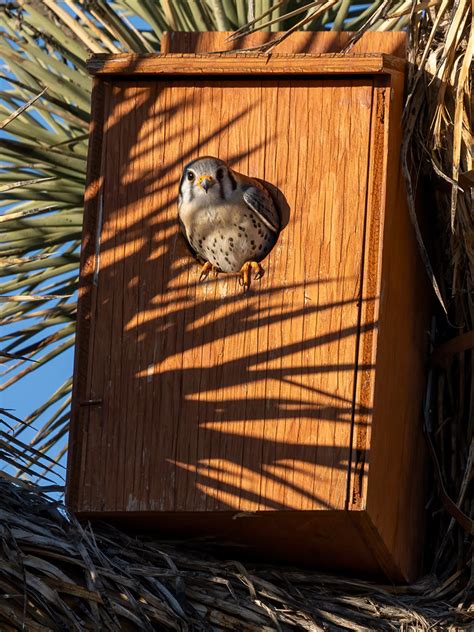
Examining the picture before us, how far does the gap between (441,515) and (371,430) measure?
87cm

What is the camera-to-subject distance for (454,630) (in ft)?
15.5

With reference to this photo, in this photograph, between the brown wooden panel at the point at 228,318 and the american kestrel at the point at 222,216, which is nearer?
the brown wooden panel at the point at 228,318

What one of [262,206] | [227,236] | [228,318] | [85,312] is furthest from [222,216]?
[85,312]

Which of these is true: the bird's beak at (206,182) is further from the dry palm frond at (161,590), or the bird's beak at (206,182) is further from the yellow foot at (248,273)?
the dry palm frond at (161,590)

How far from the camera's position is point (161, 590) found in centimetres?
434

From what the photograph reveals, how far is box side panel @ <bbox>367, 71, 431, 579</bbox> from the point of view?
4.62 m

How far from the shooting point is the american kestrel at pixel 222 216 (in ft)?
15.5

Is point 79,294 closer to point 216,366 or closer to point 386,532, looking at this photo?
A: point 216,366

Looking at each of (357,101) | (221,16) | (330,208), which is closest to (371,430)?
(330,208)

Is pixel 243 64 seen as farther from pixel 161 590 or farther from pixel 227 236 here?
pixel 161 590

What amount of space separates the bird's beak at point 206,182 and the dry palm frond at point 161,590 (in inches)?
37.3

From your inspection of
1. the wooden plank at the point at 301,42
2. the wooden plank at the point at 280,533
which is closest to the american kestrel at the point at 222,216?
the wooden plank at the point at 301,42

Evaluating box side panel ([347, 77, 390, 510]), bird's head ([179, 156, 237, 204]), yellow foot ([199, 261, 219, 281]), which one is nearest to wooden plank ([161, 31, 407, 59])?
box side panel ([347, 77, 390, 510])

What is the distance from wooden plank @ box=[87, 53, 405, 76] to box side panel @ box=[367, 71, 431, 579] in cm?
12
